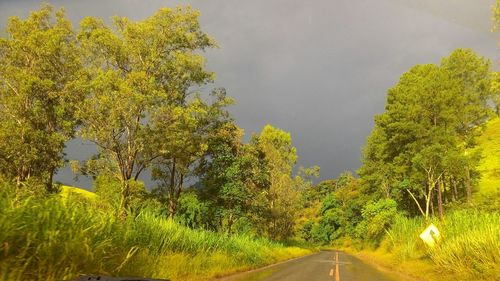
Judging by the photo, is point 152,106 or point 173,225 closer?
point 173,225

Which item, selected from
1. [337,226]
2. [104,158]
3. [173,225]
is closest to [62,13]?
[104,158]

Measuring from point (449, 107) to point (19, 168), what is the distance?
4049 centimetres

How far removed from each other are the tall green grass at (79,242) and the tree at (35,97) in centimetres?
1788

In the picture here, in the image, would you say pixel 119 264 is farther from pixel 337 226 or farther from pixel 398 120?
pixel 337 226

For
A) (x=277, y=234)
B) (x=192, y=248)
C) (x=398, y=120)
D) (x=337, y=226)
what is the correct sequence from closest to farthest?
(x=192, y=248) → (x=398, y=120) → (x=277, y=234) → (x=337, y=226)

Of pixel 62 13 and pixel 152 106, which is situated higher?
pixel 62 13

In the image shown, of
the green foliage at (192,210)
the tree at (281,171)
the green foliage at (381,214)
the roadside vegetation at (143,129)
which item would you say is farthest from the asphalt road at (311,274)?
the tree at (281,171)

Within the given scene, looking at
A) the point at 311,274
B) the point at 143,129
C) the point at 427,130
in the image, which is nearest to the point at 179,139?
the point at 143,129

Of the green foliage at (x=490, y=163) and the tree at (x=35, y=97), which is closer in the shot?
the tree at (x=35, y=97)

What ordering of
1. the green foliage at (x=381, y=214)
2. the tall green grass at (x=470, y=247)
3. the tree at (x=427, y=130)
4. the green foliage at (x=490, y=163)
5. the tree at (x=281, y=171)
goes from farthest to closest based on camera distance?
1. the green foliage at (x=490, y=163)
2. the tree at (x=281, y=171)
3. the green foliage at (x=381, y=214)
4. the tree at (x=427, y=130)
5. the tall green grass at (x=470, y=247)

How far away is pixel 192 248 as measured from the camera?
1580 cm

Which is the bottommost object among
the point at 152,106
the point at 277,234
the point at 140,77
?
the point at 277,234

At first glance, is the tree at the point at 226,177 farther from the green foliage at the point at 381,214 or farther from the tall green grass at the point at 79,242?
the green foliage at the point at 381,214

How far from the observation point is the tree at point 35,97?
2828 cm
